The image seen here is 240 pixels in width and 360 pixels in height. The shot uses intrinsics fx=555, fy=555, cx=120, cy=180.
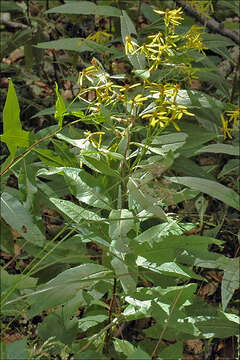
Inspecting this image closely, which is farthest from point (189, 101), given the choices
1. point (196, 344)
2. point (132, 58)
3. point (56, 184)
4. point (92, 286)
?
point (196, 344)

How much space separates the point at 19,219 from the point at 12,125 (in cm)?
30

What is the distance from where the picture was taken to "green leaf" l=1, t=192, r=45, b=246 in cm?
138

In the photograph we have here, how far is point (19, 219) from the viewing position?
56.5 inches

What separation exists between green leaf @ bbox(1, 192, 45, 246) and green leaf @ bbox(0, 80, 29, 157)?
0.77ft

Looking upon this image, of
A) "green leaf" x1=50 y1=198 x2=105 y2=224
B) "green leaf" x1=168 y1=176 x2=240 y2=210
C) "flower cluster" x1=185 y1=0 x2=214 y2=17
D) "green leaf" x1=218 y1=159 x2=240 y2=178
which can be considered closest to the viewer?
"green leaf" x1=50 y1=198 x2=105 y2=224

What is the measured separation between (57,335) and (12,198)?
1.46ft

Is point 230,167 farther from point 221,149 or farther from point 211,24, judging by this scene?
point 211,24

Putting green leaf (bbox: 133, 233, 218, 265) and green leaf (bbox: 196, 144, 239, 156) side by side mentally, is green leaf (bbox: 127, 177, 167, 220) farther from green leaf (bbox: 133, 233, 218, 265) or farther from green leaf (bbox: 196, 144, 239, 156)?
green leaf (bbox: 196, 144, 239, 156)

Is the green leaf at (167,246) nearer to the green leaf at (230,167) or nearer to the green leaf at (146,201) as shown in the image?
the green leaf at (146,201)

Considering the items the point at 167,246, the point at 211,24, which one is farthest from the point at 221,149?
the point at 211,24

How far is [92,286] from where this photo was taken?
4.02ft

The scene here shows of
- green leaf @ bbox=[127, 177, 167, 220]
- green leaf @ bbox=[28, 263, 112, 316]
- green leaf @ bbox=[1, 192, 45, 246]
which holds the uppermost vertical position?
green leaf @ bbox=[127, 177, 167, 220]

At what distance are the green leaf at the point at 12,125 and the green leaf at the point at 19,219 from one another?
235 millimetres

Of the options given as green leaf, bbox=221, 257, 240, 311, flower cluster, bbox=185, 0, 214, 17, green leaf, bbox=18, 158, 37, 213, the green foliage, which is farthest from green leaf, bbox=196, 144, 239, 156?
flower cluster, bbox=185, 0, 214, 17
